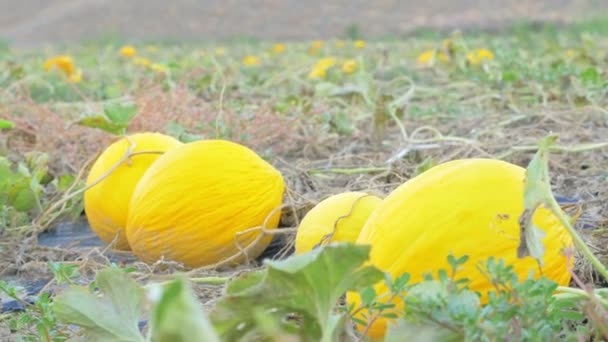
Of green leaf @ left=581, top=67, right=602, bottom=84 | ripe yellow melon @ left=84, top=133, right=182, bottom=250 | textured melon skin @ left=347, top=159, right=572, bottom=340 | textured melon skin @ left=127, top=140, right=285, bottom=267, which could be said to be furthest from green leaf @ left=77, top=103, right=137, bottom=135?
green leaf @ left=581, top=67, right=602, bottom=84

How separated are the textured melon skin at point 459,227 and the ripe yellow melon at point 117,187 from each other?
841 millimetres

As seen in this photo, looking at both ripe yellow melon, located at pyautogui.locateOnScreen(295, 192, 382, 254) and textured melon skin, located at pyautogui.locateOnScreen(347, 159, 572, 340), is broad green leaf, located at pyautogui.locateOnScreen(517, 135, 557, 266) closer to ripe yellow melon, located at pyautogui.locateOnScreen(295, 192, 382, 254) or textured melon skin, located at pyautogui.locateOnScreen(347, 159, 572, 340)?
textured melon skin, located at pyautogui.locateOnScreen(347, 159, 572, 340)

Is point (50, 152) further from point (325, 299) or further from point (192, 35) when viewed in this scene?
point (192, 35)

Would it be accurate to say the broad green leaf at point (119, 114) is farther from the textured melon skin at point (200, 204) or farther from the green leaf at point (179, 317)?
the green leaf at point (179, 317)

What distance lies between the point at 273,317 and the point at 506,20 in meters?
16.4

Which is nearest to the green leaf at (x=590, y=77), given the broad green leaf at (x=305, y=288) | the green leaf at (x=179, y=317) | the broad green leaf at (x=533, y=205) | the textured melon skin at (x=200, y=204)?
the textured melon skin at (x=200, y=204)

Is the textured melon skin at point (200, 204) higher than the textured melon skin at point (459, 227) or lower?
lower

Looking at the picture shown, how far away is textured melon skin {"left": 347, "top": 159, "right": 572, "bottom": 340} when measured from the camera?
1277mm

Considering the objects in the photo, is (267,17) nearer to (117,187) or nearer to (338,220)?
(117,187)

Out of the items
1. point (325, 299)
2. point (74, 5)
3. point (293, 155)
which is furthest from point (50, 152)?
point (74, 5)

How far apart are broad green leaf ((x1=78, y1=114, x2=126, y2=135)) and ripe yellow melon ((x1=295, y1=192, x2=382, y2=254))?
79 centimetres

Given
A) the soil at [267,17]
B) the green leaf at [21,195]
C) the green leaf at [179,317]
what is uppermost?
the green leaf at [179,317]

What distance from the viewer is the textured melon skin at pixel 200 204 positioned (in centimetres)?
185

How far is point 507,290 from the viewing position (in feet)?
3.60
